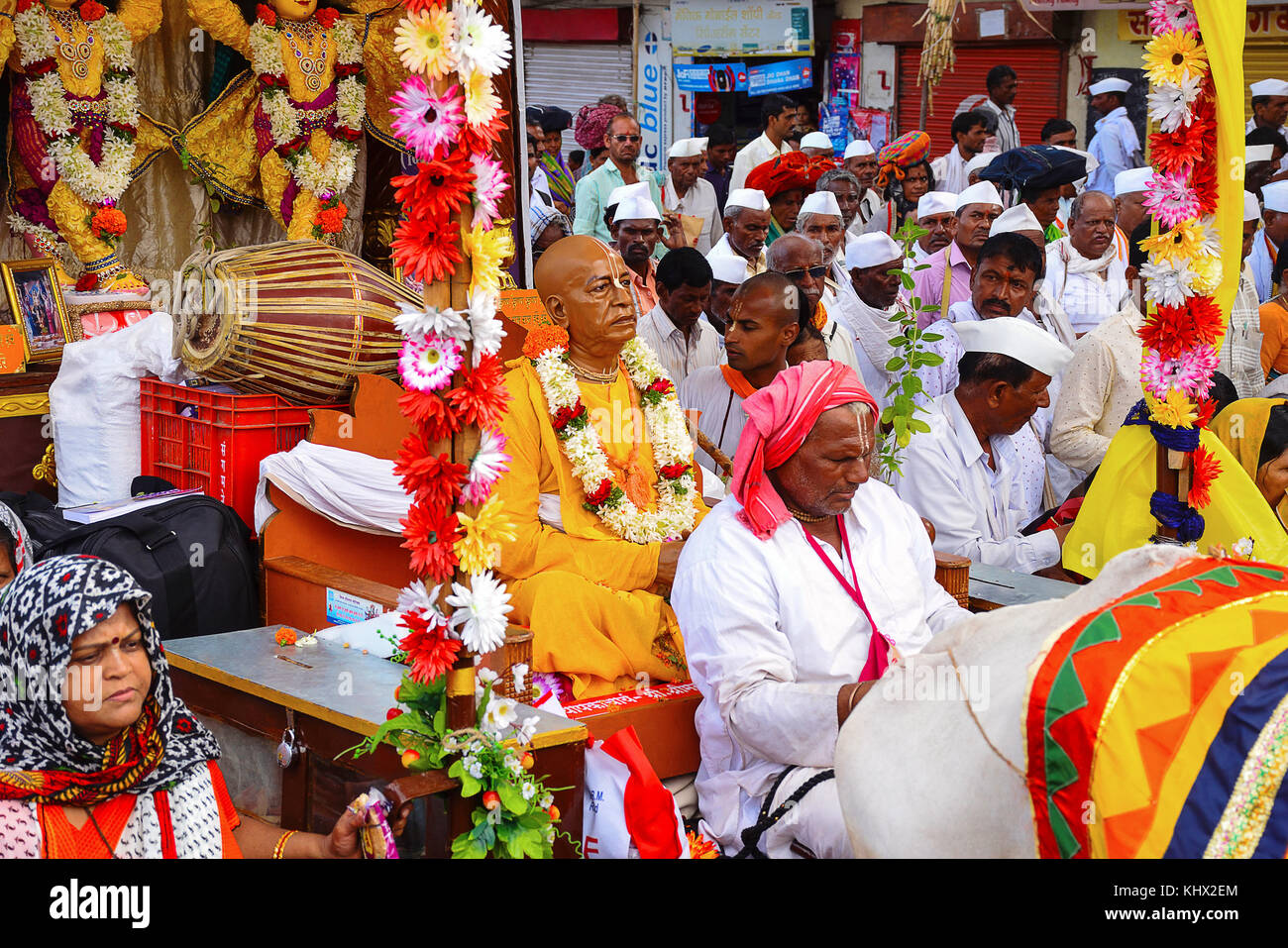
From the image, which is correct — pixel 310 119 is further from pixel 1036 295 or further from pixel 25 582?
pixel 25 582

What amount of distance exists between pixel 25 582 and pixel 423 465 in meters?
0.76

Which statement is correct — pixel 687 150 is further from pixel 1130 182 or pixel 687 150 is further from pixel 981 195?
pixel 1130 182

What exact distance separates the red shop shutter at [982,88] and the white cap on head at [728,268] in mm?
8038

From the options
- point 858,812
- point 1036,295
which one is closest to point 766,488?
point 858,812

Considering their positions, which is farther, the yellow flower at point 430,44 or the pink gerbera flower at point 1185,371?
the pink gerbera flower at point 1185,371

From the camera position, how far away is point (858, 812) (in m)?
2.47

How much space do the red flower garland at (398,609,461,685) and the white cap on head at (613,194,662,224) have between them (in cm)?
495

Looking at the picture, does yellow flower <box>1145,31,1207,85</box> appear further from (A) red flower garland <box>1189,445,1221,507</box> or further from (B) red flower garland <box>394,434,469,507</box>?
(B) red flower garland <box>394,434,469,507</box>

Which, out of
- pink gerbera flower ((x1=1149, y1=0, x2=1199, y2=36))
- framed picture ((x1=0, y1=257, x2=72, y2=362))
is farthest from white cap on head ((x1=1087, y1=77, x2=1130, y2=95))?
framed picture ((x1=0, y1=257, x2=72, y2=362))

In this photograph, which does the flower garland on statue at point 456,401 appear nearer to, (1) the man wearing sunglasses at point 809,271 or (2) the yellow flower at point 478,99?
(2) the yellow flower at point 478,99

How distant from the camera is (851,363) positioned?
6.21 metres

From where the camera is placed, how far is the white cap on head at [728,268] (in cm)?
706

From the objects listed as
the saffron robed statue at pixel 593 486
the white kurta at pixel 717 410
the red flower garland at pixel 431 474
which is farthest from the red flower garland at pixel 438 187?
the white kurta at pixel 717 410

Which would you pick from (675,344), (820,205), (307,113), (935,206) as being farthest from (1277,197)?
(307,113)
